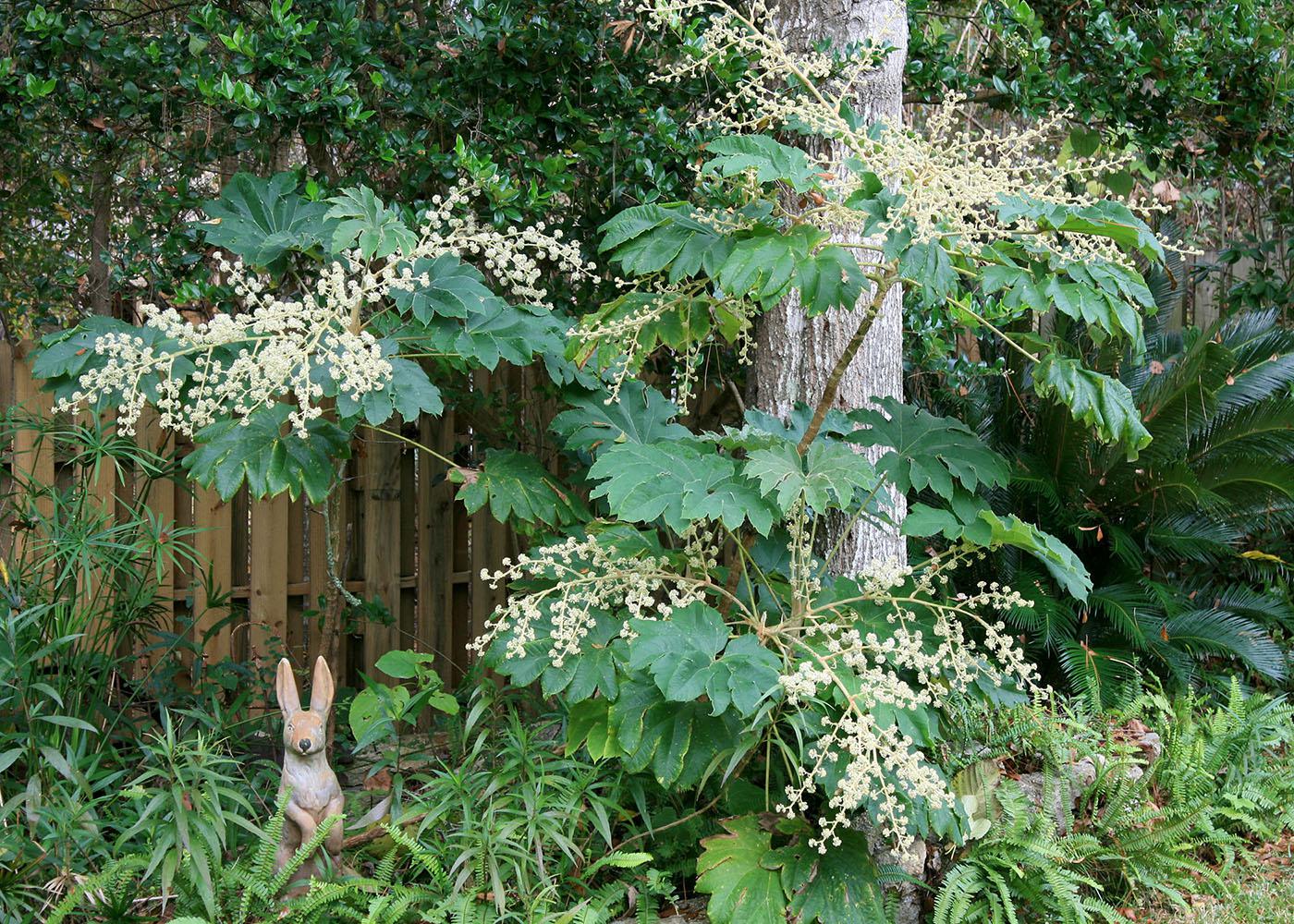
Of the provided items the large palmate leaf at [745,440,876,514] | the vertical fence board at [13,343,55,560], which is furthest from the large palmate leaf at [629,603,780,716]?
the vertical fence board at [13,343,55,560]

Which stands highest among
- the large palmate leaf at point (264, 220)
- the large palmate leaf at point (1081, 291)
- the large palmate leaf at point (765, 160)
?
the large palmate leaf at point (765, 160)

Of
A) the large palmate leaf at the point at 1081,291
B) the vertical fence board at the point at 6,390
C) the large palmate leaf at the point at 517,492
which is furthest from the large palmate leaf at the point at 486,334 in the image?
the vertical fence board at the point at 6,390

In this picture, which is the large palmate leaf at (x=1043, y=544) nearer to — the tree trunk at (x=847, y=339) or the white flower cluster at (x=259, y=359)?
the tree trunk at (x=847, y=339)

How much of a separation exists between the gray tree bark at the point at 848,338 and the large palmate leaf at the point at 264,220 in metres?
1.44

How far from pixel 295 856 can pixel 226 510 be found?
1912 mm

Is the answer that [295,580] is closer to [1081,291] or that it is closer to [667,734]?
[667,734]

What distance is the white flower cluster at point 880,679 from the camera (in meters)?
2.16

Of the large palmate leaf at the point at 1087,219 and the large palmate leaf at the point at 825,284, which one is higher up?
the large palmate leaf at the point at 1087,219

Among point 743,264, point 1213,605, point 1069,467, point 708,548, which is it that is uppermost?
point 743,264

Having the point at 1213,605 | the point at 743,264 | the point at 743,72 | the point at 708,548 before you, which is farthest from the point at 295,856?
the point at 1213,605

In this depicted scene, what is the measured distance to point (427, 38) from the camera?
347 centimetres

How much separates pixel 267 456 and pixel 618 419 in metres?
1.02

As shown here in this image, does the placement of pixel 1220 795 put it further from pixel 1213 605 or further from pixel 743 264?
pixel 743 264

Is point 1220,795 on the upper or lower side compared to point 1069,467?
lower
